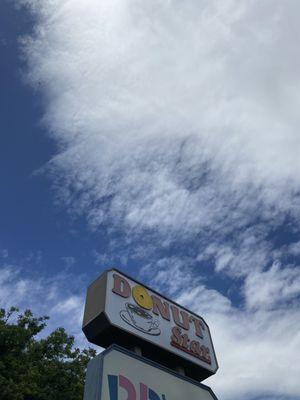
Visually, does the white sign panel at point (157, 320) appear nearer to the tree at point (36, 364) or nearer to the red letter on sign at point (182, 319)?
the red letter on sign at point (182, 319)

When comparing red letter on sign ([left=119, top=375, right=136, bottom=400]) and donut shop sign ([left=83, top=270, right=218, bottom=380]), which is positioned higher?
donut shop sign ([left=83, top=270, right=218, bottom=380])

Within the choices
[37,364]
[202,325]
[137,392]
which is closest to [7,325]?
[37,364]

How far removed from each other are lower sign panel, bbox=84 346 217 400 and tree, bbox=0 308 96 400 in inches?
324

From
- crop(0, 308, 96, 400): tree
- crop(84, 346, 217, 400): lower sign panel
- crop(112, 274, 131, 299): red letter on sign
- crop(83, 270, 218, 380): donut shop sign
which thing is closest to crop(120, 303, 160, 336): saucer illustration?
crop(83, 270, 218, 380): donut shop sign

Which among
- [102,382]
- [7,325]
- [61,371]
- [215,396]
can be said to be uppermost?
[7,325]

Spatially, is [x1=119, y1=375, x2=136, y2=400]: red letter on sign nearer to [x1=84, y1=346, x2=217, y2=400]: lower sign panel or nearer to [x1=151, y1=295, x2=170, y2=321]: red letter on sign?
[x1=84, y1=346, x2=217, y2=400]: lower sign panel

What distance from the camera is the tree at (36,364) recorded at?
1455cm

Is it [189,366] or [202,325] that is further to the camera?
[202,325]

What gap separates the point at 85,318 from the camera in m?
7.98

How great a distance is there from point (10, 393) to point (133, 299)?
27.4 ft

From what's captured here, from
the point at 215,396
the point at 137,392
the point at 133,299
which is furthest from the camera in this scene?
the point at 215,396

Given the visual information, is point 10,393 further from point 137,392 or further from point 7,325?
point 137,392

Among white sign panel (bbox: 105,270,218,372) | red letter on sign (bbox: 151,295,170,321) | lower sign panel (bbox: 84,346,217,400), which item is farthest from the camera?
red letter on sign (bbox: 151,295,170,321)

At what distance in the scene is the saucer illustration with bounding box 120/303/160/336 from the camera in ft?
26.8
